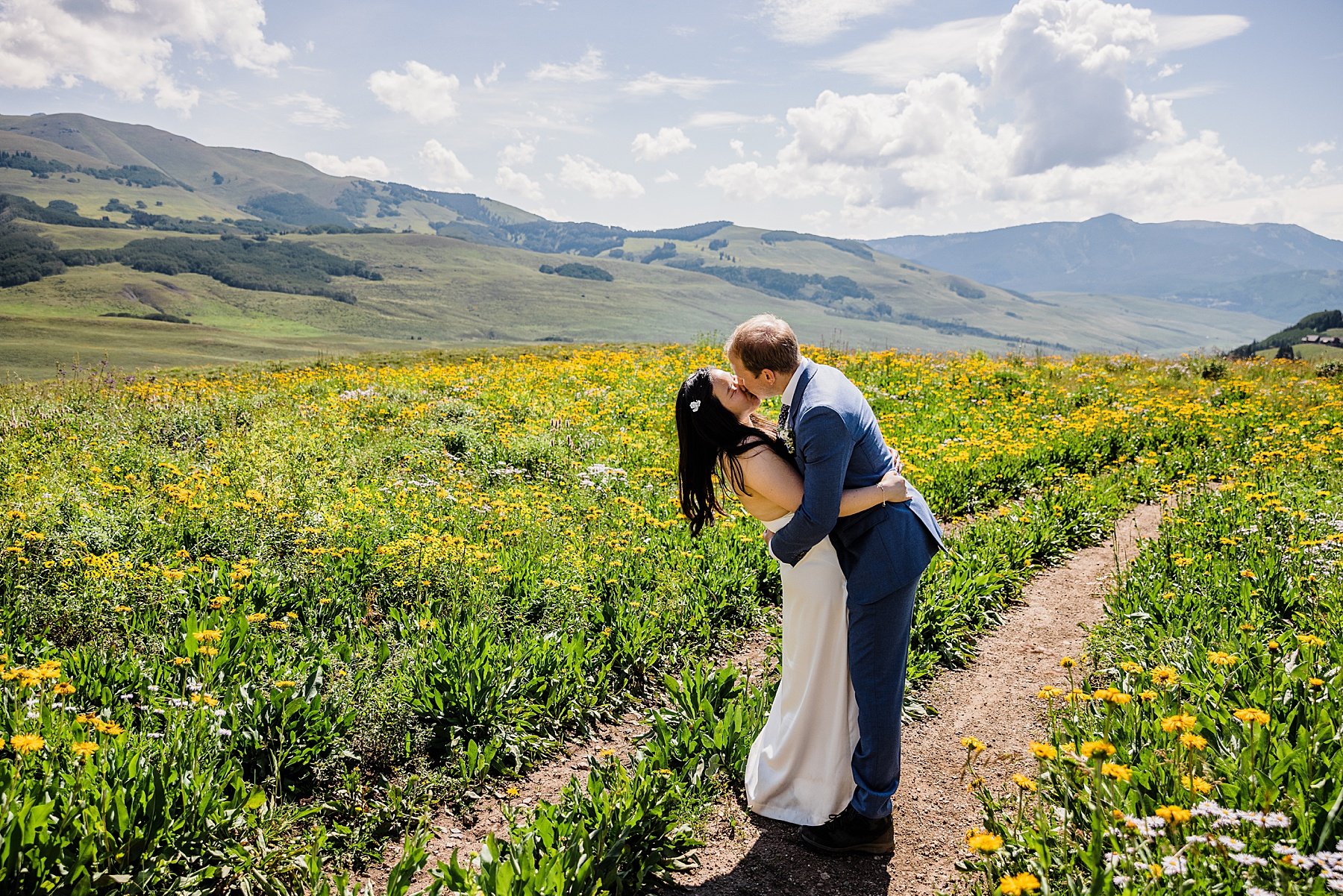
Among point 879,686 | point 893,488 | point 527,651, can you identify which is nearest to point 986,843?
point 879,686

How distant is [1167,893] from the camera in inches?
100

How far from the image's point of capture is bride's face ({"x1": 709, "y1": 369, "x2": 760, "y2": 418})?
3312 mm

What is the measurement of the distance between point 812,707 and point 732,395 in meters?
1.57

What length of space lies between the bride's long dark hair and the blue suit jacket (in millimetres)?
151

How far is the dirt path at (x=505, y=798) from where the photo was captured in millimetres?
3582

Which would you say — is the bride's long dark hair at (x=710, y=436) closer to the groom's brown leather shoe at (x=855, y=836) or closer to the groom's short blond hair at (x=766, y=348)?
the groom's short blond hair at (x=766, y=348)

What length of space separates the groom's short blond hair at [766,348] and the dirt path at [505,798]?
2.27 metres

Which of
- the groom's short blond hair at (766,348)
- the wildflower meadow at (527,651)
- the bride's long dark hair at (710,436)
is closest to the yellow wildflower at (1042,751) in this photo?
the wildflower meadow at (527,651)

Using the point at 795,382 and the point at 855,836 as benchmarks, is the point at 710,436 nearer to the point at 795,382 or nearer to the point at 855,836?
the point at 795,382

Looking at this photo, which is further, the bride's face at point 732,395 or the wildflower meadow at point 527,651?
the bride's face at point 732,395

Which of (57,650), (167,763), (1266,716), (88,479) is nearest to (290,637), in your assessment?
(57,650)

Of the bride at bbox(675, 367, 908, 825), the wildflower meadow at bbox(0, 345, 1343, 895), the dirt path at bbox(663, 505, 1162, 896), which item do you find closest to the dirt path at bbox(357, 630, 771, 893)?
the wildflower meadow at bbox(0, 345, 1343, 895)

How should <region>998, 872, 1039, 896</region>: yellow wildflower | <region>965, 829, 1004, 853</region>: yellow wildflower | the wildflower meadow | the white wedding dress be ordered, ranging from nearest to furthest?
<region>998, 872, 1039, 896</region>: yellow wildflower → <region>965, 829, 1004, 853</region>: yellow wildflower → the wildflower meadow → the white wedding dress

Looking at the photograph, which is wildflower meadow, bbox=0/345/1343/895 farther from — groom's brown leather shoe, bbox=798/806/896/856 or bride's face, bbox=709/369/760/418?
bride's face, bbox=709/369/760/418
